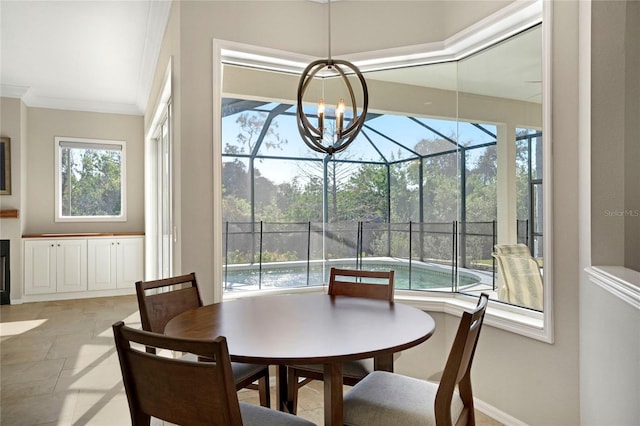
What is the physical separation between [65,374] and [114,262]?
3.40 m

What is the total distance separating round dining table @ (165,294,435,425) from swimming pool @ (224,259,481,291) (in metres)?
1.01

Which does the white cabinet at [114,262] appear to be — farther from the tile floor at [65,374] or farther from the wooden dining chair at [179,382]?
the wooden dining chair at [179,382]

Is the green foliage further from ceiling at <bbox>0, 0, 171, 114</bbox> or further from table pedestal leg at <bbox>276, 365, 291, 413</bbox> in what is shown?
table pedestal leg at <bbox>276, 365, 291, 413</bbox>

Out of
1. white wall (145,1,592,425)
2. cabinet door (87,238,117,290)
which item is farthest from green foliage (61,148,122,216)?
white wall (145,1,592,425)

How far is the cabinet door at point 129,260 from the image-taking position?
21.1 ft

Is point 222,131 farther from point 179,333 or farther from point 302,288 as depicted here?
point 179,333

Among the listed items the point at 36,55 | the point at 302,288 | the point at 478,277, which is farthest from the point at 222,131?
the point at 36,55

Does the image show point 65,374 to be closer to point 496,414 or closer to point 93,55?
point 496,414

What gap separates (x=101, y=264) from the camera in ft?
20.8

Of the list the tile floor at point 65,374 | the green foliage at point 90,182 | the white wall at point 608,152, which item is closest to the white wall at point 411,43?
the white wall at point 608,152

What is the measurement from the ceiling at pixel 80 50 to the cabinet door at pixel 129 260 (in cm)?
213

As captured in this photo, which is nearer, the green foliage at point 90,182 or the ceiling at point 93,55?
the ceiling at point 93,55

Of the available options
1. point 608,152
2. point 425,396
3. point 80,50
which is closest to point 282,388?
Answer: point 425,396

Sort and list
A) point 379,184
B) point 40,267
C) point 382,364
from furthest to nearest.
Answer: point 40,267 → point 379,184 → point 382,364
